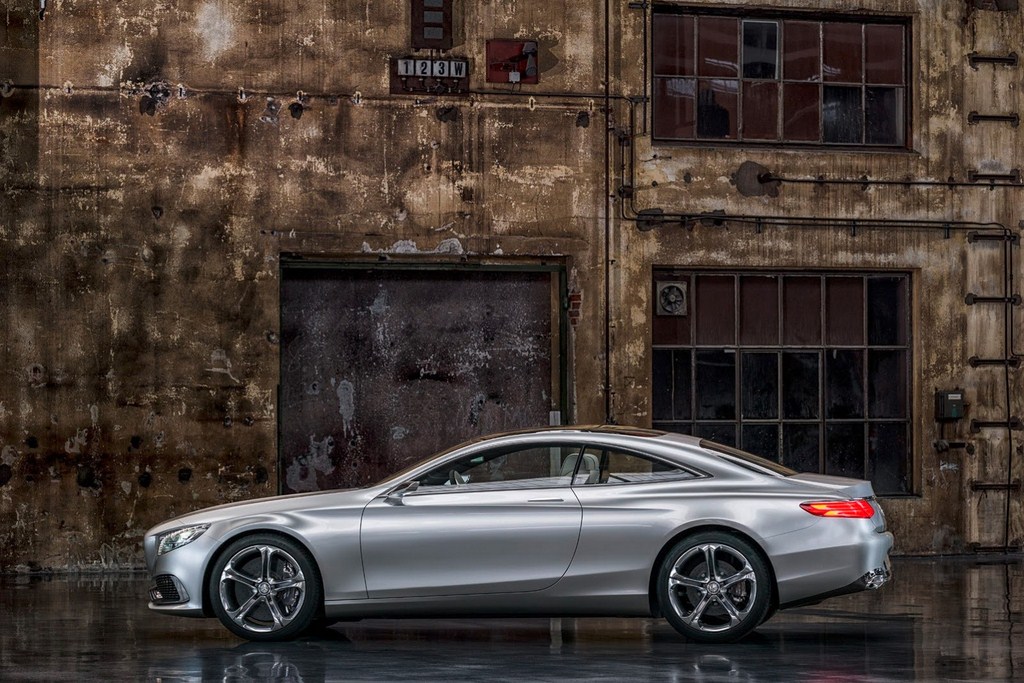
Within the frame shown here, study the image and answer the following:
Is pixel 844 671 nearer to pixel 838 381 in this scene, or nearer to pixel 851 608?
pixel 851 608

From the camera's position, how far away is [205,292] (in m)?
15.8

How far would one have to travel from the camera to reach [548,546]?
10.5 m

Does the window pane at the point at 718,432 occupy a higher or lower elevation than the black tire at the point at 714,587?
higher

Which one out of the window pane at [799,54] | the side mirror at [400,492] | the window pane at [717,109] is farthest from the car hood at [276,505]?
the window pane at [799,54]

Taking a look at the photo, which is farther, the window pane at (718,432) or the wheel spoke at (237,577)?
the window pane at (718,432)

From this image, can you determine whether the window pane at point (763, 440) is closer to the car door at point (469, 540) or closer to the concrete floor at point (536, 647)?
the concrete floor at point (536, 647)

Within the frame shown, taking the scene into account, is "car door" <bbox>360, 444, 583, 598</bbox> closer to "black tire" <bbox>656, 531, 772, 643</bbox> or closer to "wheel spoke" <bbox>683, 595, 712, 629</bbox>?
"black tire" <bbox>656, 531, 772, 643</bbox>

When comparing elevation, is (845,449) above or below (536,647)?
above

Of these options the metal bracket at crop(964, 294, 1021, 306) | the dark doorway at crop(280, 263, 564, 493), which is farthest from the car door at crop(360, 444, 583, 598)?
the metal bracket at crop(964, 294, 1021, 306)

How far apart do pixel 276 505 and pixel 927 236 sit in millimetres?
8697

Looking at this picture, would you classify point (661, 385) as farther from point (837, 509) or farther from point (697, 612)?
point (697, 612)

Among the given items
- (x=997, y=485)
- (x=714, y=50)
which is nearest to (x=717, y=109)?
(x=714, y=50)

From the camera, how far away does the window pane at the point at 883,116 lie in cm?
1714

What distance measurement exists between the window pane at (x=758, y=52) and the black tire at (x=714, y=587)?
7.59 m
